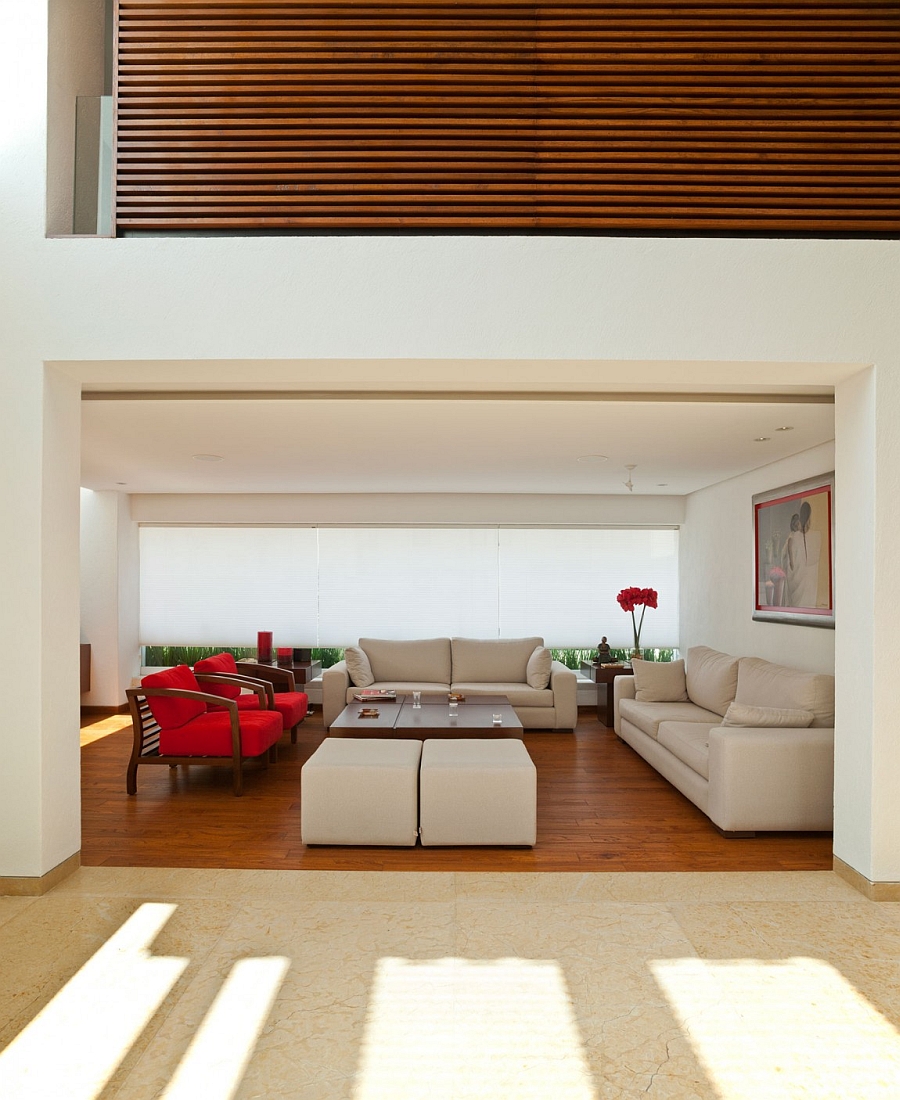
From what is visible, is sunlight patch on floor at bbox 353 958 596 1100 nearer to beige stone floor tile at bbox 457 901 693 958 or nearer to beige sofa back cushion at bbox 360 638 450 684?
beige stone floor tile at bbox 457 901 693 958

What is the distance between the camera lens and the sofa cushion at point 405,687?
7.33 metres

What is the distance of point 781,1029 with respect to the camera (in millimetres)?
2469

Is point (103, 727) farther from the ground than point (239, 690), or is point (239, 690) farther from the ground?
point (239, 690)

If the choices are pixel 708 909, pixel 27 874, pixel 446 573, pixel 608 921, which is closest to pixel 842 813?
pixel 708 909

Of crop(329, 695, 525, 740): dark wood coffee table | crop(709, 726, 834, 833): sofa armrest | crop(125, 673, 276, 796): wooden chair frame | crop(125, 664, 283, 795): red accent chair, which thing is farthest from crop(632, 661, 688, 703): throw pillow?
crop(125, 673, 276, 796): wooden chair frame

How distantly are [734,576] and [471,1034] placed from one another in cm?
539

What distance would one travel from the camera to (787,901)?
3422 millimetres

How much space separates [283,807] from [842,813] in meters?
3.24

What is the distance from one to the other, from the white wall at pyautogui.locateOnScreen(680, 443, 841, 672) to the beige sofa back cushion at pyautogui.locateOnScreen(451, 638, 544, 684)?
5.84ft

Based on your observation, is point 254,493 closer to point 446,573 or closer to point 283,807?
point 446,573

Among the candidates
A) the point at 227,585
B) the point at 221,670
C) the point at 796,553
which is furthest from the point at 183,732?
the point at 796,553

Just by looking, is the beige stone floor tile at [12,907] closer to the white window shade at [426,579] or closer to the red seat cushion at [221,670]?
the red seat cushion at [221,670]

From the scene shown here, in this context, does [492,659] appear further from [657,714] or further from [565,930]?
[565,930]

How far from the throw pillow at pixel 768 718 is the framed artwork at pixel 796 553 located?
0.89m
